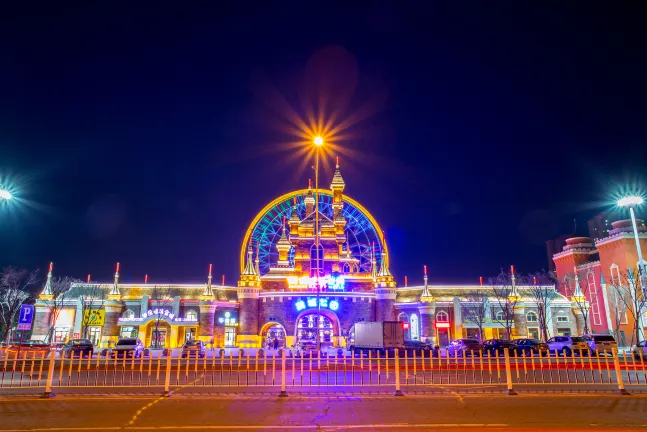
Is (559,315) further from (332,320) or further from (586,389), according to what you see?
(586,389)

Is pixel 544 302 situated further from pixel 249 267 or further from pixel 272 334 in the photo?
pixel 249 267

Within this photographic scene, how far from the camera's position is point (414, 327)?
182 ft

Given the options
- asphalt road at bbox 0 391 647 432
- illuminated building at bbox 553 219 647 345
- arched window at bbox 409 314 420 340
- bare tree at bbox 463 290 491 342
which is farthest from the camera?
arched window at bbox 409 314 420 340

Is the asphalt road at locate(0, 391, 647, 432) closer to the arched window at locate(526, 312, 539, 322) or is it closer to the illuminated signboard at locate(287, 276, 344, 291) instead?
the illuminated signboard at locate(287, 276, 344, 291)

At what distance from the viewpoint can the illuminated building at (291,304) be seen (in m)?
51.8

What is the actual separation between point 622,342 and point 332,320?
101 feet

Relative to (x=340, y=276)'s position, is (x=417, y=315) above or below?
below

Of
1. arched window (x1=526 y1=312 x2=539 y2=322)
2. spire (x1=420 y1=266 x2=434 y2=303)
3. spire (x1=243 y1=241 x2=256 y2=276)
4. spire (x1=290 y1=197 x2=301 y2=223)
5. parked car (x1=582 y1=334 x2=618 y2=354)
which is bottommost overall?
parked car (x1=582 y1=334 x2=618 y2=354)

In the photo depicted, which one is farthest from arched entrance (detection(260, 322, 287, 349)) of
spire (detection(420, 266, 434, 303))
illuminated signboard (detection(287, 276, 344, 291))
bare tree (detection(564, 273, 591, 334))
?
bare tree (detection(564, 273, 591, 334))

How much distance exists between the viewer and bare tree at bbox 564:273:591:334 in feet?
174

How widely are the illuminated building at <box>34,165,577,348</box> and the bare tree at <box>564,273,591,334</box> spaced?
4.72 feet

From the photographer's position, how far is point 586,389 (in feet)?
53.1

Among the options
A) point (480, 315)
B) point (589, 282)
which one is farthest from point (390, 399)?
point (589, 282)

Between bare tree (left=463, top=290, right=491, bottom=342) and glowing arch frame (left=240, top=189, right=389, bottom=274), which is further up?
glowing arch frame (left=240, top=189, right=389, bottom=274)
